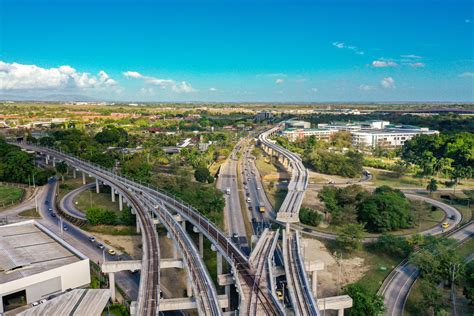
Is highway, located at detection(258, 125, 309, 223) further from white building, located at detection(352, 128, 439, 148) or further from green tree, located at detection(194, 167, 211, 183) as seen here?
white building, located at detection(352, 128, 439, 148)

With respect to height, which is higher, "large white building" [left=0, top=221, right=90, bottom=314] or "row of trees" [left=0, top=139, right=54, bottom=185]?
"row of trees" [left=0, top=139, right=54, bottom=185]

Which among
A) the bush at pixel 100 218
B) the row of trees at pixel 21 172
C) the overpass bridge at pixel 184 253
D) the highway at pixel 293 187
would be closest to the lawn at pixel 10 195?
the row of trees at pixel 21 172

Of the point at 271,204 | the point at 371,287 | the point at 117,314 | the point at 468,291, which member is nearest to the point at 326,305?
the point at 371,287

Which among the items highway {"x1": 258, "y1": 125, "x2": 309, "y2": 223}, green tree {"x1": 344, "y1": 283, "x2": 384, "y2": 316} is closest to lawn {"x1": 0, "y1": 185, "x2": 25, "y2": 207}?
highway {"x1": 258, "y1": 125, "x2": 309, "y2": 223}

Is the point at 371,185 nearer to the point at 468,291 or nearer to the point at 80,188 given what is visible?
the point at 468,291

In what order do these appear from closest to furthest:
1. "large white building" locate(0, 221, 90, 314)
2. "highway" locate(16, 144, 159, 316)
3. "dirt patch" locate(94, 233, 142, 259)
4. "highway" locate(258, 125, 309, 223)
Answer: "highway" locate(16, 144, 159, 316), "large white building" locate(0, 221, 90, 314), "dirt patch" locate(94, 233, 142, 259), "highway" locate(258, 125, 309, 223)

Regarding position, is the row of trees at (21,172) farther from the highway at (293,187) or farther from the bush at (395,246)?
the bush at (395,246)

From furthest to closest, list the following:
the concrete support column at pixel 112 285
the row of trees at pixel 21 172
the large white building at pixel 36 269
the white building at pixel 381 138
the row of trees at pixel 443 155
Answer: the white building at pixel 381 138
the row of trees at pixel 443 155
the row of trees at pixel 21 172
the concrete support column at pixel 112 285
the large white building at pixel 36 269
